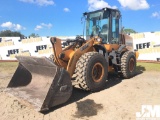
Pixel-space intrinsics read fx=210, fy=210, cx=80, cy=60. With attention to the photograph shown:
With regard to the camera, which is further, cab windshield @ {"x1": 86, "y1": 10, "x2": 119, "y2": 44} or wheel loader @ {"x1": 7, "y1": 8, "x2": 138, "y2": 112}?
cab windshield @ {"x1": 86, "y1": 10, "x2": 119, "y2": 44}

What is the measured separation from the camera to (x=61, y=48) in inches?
224

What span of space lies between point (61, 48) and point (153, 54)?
418 inches

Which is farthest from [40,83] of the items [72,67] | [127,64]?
[127,64]

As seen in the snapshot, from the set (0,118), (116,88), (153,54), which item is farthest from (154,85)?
(153,54)

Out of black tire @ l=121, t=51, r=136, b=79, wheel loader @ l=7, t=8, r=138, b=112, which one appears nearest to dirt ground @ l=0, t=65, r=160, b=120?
wheel loader @ l=7, t=8, r=138, b=112

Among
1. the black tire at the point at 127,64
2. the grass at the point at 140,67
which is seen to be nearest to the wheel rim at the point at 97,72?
the black tire at the point at 127,64

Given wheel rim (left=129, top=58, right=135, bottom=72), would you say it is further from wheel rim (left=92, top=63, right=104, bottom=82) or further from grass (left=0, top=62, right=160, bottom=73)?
grass (left=0, top=62, right=160, bottom=73)

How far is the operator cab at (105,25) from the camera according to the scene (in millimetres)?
7047

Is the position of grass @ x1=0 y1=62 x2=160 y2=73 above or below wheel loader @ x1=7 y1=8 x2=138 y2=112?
below

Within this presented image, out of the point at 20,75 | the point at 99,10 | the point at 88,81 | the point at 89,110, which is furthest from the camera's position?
the point at 99,10

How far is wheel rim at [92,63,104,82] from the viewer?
576 centimetres

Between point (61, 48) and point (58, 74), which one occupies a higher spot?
point (61, 48)

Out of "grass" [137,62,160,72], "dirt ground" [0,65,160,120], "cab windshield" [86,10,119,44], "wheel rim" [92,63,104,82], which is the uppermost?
"cab windshield" [86,10,119,44]

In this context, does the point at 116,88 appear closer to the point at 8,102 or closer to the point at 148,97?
the point at 148,97
